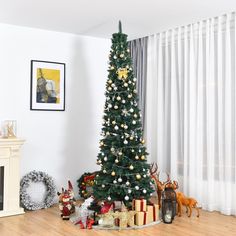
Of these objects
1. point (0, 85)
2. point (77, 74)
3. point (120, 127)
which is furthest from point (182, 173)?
point (0, 85)

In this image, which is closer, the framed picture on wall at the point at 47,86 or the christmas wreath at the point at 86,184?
the framed picture on wall at the point at 47,86

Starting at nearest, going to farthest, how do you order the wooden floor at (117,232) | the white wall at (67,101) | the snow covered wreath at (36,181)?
the wooden floor at (117,232) < the snow covered wreath at (36,181) < the white wall at (67,101)

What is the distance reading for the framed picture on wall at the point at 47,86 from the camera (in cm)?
568

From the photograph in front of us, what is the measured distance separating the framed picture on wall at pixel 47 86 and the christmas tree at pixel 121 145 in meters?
1.24

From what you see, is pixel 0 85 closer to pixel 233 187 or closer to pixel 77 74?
pixel 77 74

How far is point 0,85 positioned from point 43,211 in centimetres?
191

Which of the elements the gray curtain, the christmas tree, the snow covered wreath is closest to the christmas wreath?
the snow covered wreath

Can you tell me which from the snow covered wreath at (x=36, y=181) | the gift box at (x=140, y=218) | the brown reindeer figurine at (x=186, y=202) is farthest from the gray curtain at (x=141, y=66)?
the gift box at (x=140, y=218)

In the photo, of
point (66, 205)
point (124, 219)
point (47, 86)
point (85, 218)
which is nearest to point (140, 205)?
point (124, 219)

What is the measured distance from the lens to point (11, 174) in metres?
5.06

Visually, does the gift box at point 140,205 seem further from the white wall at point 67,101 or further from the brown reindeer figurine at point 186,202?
the white wall at point 67,101

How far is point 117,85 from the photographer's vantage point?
4941 mm

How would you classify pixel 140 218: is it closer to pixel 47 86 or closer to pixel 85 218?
pixel 85 218

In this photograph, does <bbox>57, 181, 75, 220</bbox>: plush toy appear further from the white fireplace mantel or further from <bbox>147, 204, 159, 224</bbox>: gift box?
<bbox>147, 204, 159, 224</bbox>: gift box
